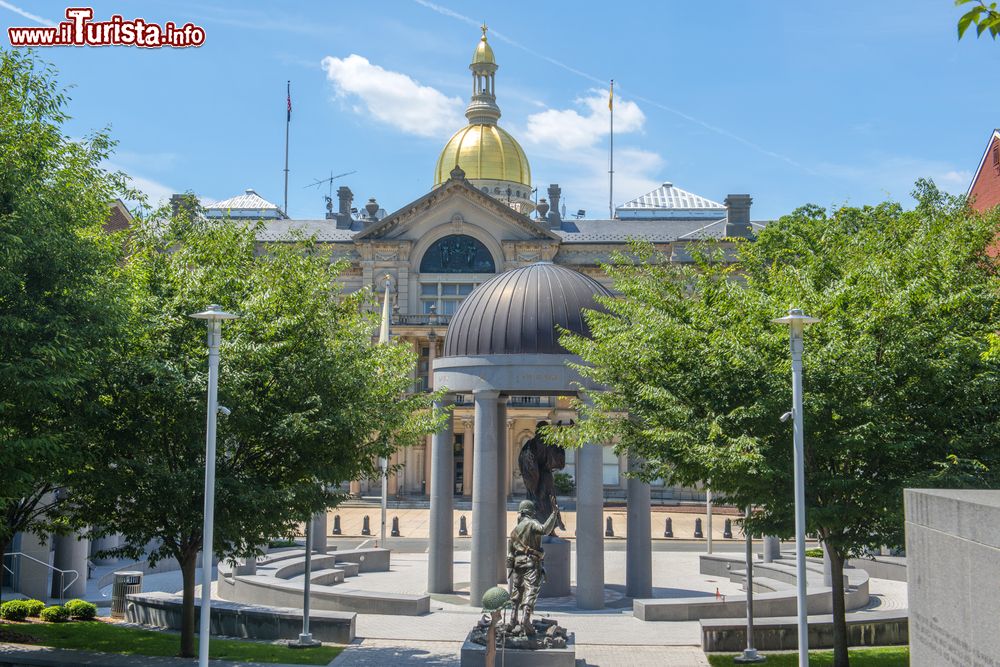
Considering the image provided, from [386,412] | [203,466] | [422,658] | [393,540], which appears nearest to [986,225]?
[386,412]

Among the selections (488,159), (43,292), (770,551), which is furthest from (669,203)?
(43,292)

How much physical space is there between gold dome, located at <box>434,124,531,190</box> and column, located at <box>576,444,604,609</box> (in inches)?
2528

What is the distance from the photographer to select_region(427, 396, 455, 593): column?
1097 inches

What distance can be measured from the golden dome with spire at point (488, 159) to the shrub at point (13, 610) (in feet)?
218

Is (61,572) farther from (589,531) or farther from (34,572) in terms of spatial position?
(589,531)

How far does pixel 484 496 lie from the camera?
2681 cm

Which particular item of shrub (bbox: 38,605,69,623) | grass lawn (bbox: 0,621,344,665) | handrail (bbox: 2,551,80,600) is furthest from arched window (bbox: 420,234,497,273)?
grass lawn (bbox: 0,621,344,665)

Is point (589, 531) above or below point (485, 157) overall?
below

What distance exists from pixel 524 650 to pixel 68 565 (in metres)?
18.6

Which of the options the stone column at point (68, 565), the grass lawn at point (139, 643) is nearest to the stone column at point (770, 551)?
the grass lawn at point (139, 643)

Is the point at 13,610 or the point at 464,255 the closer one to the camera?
the point at 13,610

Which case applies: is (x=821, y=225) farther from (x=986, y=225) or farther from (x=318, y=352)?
(x=318, y=352)

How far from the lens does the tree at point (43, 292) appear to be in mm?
16297

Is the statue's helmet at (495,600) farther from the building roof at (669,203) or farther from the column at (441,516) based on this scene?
the building roof at (669,203)
